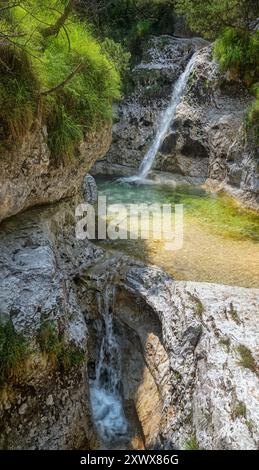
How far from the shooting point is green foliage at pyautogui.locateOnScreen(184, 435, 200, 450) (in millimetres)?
3454

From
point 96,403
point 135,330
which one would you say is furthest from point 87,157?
point 96,403

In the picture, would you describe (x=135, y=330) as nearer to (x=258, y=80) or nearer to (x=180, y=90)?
(x=258, y=80)

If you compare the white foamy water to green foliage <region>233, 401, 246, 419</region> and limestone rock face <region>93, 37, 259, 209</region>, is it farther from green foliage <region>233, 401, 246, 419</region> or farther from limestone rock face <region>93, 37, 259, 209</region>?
limestone rock face <region>93, 37, 259, 209</region>

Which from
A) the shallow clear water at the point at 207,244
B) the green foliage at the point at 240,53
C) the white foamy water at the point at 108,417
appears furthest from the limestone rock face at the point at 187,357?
the green foliage at the point at 240,53

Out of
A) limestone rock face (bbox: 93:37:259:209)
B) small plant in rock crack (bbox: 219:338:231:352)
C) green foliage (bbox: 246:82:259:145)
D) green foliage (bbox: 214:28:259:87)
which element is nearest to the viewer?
small plant in rock crack (bbox: 219:338:231:352)

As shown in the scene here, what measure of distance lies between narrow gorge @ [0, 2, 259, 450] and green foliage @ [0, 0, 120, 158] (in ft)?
0.88

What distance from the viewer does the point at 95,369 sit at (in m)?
5.45

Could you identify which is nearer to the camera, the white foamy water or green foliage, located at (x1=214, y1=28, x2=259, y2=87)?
the white foamy water

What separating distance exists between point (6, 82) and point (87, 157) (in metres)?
2.21

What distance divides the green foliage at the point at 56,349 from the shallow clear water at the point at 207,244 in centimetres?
204

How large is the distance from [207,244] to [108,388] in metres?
3.06

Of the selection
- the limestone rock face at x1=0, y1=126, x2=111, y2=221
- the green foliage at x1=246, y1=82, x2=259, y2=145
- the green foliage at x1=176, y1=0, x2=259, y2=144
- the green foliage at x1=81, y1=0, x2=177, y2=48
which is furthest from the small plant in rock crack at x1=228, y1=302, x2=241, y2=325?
the green foliage at x1=81, y1=0, x2=177, y2=48

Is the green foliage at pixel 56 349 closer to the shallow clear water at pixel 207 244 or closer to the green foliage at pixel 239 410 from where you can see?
the green foliage at pixel 239 410

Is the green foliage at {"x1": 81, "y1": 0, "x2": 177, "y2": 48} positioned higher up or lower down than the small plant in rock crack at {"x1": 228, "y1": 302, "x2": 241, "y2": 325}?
higher up
